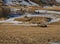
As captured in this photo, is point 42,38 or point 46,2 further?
point 46,2

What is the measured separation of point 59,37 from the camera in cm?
1208

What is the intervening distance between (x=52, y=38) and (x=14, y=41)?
200 cm

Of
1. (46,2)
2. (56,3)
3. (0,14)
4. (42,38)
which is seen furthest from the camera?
(56,3)

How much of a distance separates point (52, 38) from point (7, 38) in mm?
2202

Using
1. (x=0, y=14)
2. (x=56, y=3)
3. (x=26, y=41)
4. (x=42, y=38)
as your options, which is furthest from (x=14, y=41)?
(x=56, y=3)

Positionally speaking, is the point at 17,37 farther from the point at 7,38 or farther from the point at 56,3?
the point at 56,3

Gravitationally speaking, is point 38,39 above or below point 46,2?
above

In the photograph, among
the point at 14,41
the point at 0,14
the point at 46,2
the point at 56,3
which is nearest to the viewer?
the point at 14,41

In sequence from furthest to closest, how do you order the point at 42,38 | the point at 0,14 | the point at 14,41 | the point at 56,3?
1. the point at 56,3
2. the point at 0,14
3. the point at 42,38
4. the point at 14,41

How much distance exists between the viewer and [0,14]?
2403cm

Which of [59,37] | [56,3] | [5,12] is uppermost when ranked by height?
[59,37]

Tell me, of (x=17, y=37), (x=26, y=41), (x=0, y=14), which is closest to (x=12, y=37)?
(x=17, y=37)

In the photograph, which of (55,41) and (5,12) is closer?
(55,41)

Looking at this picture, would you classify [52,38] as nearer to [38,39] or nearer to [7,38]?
[38,39]
